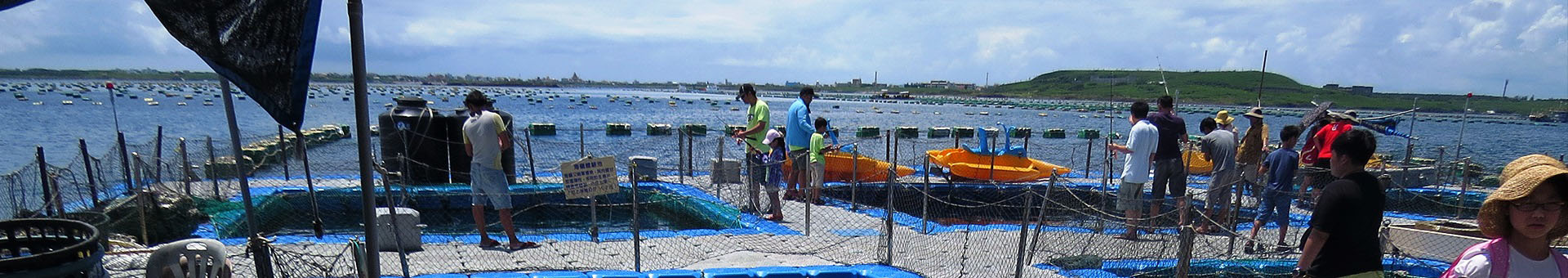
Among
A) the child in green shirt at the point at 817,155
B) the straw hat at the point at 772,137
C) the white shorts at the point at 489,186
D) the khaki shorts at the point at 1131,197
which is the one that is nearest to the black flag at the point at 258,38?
the white shorts at the point at 489,186

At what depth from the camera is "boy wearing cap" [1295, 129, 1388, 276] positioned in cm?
339

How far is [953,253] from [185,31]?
19.1ft

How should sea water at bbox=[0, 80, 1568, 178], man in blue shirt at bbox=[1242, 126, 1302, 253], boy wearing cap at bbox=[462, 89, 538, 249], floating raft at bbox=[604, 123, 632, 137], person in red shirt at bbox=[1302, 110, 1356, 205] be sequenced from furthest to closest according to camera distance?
floating raft at bbox=[604, 123, 632, 137]
sea water at bbox=[0, 80, 1568, 178]
person in red shirt at bbox=[1302, 110, 1356, 205]
man in blue shirt at bbox=[1242, 126, 1302, 253]
boy wearing cap at bbox=[462, 89, 538, 249]

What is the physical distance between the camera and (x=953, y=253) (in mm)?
6734

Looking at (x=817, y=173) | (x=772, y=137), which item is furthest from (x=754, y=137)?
(x=817, y=173)

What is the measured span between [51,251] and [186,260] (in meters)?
0.81

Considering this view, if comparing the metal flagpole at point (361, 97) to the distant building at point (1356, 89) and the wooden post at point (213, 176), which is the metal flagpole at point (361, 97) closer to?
A: the wooden post at point (213, 176)

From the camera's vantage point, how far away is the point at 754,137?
9398 millimetres

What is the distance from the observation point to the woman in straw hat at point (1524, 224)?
2605 millimetres

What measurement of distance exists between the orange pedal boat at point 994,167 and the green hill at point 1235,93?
282 feet

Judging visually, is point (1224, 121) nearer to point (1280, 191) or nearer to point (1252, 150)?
point (1252, 150)

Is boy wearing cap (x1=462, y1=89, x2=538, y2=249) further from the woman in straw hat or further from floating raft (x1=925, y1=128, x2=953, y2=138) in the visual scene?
floating raft (x1=925, y1=128, x2=953, y2=138)

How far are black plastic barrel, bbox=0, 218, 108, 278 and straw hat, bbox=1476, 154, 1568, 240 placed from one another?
17.6 ft

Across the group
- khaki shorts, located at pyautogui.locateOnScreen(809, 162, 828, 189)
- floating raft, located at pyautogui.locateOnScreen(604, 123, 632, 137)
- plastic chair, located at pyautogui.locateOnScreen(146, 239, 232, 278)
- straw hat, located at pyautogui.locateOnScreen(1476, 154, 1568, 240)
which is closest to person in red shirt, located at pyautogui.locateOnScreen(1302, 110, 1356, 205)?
khaki shorts, located at pyautogui.locateOnScreen(809, 162, 828, 189)
